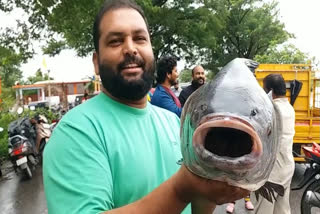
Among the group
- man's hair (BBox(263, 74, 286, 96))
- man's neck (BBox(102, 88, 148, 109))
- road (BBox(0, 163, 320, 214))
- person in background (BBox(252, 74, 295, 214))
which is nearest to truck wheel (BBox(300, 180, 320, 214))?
person in background (BBox(252, 74, 295, 214))

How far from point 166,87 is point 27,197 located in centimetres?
326

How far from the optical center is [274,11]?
23.0 m

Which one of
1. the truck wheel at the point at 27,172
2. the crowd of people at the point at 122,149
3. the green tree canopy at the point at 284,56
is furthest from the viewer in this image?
the green tree canopy at the point at 284,56

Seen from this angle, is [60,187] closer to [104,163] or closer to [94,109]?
[104,163]

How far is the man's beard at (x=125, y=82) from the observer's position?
1175mm

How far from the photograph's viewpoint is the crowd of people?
826mm

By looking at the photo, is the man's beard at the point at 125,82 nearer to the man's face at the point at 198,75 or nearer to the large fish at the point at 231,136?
the large fish at the point at 231,136

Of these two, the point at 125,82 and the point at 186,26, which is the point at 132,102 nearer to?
the point at 125,82

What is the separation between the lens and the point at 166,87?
3.95 meters

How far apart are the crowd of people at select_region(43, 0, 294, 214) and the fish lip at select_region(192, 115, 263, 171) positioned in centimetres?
7

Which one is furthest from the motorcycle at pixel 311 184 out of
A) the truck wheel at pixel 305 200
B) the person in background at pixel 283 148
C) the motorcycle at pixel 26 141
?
the motorcycle at pixel 26 141

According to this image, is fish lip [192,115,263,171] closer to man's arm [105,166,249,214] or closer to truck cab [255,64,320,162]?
man's arm [105,166,249,214]

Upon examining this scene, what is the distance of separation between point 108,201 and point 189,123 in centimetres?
36

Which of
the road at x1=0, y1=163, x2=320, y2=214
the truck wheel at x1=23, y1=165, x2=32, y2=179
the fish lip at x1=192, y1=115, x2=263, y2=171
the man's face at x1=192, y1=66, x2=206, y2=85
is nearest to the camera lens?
the fish lip at x1=192, y1=115, x2=263, y2=171
